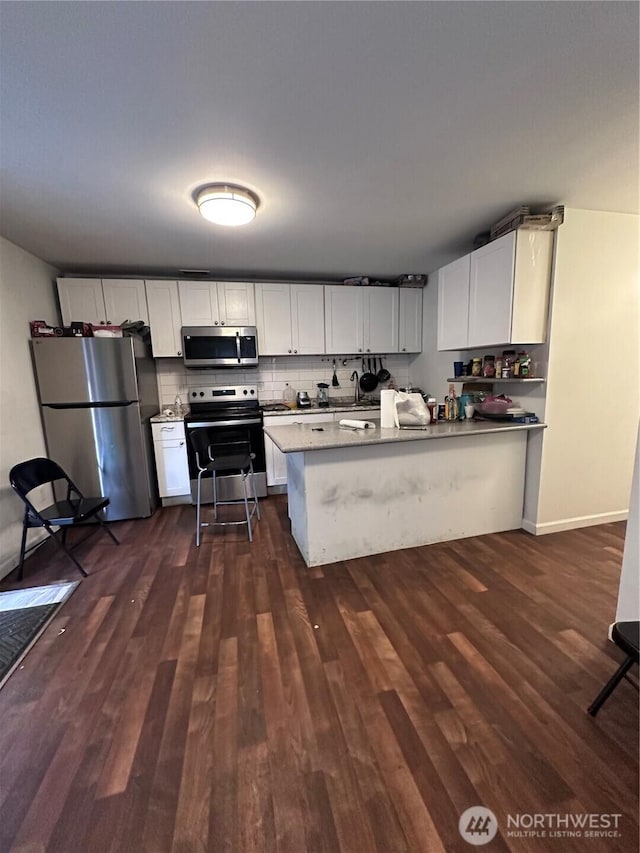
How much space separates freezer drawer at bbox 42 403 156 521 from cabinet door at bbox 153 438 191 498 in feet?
0.67

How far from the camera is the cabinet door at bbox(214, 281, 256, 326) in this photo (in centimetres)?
354

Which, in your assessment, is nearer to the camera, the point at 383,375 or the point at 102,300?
the point at 102,300

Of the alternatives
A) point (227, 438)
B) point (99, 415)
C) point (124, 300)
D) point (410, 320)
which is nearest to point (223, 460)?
point (227, 438)

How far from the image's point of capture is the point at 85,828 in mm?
980

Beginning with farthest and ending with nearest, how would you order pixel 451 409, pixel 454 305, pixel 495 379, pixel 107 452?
1. pixel 107 452
2. pixel 454 305
3. pixel 451 409
4. pixel 495 379

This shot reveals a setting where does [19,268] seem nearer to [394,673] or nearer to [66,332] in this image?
[66,332]

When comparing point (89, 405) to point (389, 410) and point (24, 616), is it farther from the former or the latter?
→ point (389, 410)

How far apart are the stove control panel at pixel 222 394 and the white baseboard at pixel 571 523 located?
9.88 ft

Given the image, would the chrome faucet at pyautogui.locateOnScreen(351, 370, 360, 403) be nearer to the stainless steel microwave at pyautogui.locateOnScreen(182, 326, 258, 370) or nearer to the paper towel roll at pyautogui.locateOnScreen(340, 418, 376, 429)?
the stainless steel microwave at pyautogui.locateOnScreen(182, 326, 258, 370)

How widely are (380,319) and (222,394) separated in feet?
6.75

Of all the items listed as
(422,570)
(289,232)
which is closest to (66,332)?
(289,232)

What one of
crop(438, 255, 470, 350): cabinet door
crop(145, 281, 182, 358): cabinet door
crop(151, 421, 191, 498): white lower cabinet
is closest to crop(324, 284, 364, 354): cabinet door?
crop(438, 255, 470, 350): cabinet door

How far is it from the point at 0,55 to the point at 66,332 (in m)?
2.32

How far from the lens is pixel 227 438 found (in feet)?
11.1
